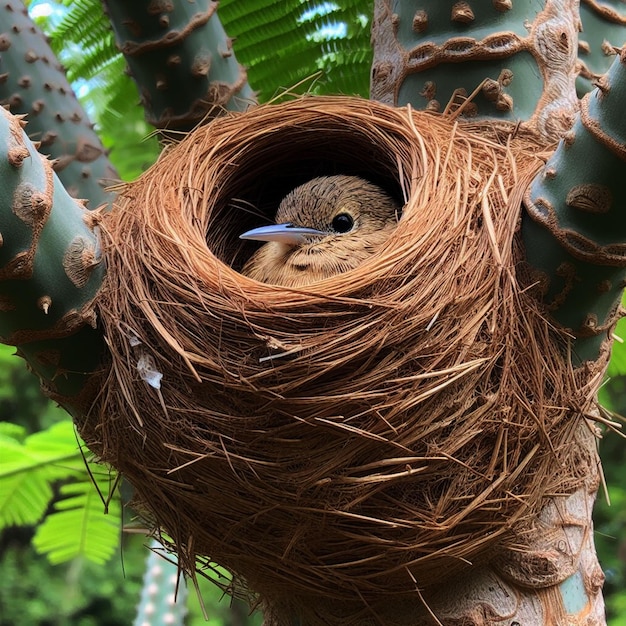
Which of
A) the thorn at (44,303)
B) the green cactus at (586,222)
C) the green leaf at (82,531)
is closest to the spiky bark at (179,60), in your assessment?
the thorn at (44,303)

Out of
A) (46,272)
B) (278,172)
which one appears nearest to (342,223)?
(278,172)

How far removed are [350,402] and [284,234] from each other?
2.76 feet

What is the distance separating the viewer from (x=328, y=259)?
200 cm

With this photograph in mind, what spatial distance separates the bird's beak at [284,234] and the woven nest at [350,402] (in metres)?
0.48

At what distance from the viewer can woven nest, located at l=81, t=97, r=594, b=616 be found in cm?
128

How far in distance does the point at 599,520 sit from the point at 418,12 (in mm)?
6035

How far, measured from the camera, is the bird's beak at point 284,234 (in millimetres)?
1968

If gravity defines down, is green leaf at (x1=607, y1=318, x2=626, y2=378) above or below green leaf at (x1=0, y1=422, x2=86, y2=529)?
below

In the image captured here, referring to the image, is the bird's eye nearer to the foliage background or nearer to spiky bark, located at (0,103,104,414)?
the foliage background

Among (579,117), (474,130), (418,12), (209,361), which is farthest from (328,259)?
(579,117)

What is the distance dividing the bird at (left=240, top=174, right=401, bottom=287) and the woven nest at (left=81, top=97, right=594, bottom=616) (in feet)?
1.83

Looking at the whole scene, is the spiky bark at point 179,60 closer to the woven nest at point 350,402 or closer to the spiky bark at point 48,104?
the spiky bark at point 48,104

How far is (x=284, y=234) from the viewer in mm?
2018

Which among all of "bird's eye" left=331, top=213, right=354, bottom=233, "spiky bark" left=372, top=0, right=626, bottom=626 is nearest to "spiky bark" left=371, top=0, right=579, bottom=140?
"spiky bark" left=372, top=0, right=626, bottom=626
